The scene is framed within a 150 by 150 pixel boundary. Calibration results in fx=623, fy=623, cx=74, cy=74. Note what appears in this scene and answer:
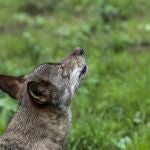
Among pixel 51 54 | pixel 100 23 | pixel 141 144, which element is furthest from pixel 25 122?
pixel 100 23

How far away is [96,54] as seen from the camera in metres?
7.94

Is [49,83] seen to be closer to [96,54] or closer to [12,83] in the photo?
[12,83]

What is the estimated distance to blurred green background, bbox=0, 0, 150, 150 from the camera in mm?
5766

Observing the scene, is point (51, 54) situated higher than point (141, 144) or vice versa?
point (51, 54)

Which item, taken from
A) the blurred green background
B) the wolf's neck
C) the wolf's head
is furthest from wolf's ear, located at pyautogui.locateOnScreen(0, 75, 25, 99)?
the blurred green background

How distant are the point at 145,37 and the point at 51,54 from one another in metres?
1.30

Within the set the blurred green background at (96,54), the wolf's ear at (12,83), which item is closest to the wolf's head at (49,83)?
the wolf's ear at (12,83)

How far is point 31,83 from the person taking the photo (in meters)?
4.07

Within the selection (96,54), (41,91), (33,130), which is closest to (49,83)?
(41,91)

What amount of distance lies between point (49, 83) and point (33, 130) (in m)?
0.34

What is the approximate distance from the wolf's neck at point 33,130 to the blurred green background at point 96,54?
1.21 metres

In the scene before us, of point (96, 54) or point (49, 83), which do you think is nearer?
point (49, 83)

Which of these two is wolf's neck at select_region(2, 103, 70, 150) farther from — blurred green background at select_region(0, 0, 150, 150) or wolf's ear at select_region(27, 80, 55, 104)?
blurred green background at select_region(0, 0, 150, 150)

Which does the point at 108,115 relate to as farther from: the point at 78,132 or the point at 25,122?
the point at 25,122
